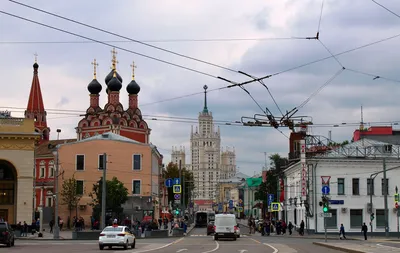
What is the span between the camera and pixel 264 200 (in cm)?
10850

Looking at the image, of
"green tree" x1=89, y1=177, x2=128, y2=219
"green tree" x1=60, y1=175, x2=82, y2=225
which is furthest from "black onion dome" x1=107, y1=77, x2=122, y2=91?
"green tree" x1=89, y1=177, x2=128, y2=219

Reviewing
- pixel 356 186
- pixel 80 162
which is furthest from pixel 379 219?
pixel 80 162

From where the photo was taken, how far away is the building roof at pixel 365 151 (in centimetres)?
6938

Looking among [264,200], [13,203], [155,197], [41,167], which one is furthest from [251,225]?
[41,167]

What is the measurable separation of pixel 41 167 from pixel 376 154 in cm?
5334

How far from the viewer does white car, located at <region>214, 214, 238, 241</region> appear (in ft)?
171

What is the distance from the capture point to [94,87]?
5022 inches

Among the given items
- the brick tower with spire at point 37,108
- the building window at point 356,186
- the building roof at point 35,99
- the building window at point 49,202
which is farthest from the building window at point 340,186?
the building roof at point 35,99

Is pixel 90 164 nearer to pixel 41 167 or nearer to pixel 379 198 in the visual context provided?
pixel 41 167

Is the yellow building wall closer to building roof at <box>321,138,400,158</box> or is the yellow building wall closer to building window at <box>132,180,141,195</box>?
building window at <box>132,180,141,195</box>

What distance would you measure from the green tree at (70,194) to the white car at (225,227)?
97.6 ft

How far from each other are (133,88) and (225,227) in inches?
3040

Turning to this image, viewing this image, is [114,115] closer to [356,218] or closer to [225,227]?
[356,218]

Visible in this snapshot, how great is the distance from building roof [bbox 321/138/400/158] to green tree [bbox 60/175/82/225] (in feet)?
92.4
